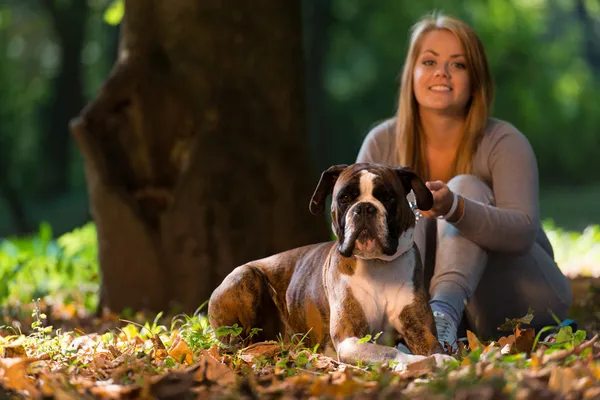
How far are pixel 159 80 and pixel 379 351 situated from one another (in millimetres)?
3643

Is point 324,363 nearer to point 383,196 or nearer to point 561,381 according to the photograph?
point 383,196

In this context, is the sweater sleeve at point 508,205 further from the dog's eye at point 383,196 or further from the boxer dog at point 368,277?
the dog's eye at point 383,196

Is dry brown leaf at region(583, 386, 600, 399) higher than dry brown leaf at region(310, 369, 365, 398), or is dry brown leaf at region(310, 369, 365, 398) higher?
dry brown leaf at region(583, 386, 600, 399)

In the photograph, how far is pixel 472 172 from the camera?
5.15m

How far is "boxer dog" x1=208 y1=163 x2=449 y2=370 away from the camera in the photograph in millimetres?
3793

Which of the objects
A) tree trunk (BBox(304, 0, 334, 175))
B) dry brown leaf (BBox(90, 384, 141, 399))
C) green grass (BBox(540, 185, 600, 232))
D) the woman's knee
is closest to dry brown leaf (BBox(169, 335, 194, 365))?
dry brown leaf (BBox(90, 384, 141, 399))

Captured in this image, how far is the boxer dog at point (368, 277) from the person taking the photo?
149 inches

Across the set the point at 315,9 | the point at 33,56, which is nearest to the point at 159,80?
the point at 315,9

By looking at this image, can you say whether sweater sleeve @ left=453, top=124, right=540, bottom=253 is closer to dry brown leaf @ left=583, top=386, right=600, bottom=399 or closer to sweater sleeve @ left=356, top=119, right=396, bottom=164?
sweater sleeve @ left=356, top=119, right=396, bottom=164

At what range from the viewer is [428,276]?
5051 mm

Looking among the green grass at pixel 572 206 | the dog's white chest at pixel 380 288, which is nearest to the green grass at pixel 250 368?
the dog's white chest at pixel 380 288

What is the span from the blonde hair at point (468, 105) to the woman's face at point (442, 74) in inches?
1.9

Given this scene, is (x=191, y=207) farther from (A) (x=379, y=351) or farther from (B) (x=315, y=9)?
(B) (x=315, y=9)

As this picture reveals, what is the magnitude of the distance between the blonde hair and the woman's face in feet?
0.16
